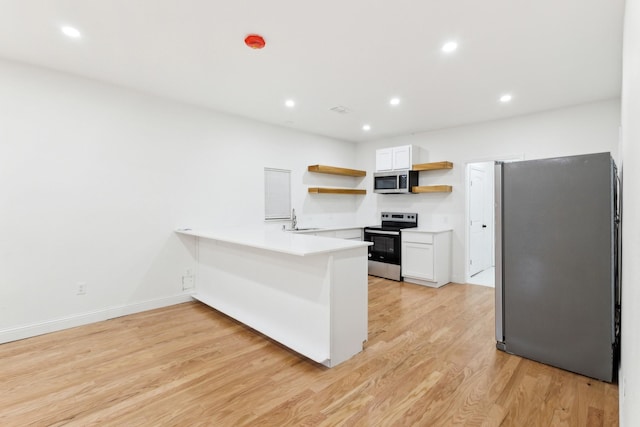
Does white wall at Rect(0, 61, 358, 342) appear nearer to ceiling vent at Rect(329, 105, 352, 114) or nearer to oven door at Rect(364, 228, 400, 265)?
ceiling vent at Rect(329, 105, 352, 114)

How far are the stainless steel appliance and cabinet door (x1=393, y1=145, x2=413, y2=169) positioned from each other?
3.08 feet

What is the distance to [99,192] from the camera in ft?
11.4

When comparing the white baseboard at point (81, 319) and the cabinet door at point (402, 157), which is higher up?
the cabinet door at point (402, 157)

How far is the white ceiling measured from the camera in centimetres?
217

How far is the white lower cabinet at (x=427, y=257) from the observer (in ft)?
16.1

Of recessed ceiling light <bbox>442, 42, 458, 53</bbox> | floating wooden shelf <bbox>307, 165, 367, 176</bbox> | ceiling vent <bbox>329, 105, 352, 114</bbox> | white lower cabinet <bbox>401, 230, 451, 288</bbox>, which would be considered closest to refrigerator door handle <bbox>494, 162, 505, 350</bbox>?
recessed ceiling light <bbox>442, 42, 458, 53</bbox>

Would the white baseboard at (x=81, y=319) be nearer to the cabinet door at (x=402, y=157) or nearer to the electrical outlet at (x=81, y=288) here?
the electrical outlet at (x=81, y=288)

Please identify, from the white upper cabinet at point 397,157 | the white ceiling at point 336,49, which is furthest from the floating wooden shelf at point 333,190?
the white ceiling at point 336,49

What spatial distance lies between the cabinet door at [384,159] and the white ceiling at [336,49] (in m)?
1.65

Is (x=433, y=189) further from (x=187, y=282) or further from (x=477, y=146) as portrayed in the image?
(x=187, y=282)

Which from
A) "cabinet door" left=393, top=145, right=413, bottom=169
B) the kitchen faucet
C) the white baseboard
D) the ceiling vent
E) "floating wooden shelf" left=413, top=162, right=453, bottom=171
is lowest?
the white baseboard

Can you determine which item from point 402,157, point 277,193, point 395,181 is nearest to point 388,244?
point 395,181

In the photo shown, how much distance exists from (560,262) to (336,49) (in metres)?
2.60

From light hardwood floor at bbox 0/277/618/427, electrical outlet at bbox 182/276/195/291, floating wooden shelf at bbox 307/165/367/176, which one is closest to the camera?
light hardwood floor at bbox 0/277/618/427
